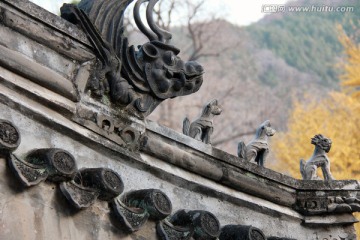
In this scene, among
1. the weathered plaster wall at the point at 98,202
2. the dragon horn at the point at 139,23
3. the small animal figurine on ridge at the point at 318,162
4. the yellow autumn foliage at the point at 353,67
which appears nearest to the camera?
the weathered plaster wall at the point at 98,202

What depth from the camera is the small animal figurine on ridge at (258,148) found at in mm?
9273

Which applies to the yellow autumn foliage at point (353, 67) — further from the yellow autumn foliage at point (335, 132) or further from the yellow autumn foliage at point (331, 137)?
the yellow autumn foliage at point (331, 137)

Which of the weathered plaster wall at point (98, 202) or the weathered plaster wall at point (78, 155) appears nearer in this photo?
the weathered plaster wall at point (98, 202)

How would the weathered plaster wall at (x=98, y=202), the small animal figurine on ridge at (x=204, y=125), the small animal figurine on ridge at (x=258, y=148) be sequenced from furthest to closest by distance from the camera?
1. the small animal figurine on ridge at (x=258, y=148)
2. the small animal figurine on ridge at (x=204, y=125)
3. the weathered plaster wall at (x=98, y=202)

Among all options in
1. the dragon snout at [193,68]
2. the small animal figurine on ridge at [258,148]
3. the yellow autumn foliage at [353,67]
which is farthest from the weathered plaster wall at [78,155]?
the yellow autumn foliage at [353,67]

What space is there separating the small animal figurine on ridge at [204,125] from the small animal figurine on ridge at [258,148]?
452mm

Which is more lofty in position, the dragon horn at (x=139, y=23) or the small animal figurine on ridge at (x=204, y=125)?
the dragon horn at (x=139, y=23)

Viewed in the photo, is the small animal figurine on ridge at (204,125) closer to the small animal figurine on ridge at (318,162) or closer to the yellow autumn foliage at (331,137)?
the small animal figurine on ridge at (318,162)

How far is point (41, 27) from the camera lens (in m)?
7.48

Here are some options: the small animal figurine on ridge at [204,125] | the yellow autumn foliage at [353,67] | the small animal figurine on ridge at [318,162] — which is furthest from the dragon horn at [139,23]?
the yellow autumn foliage at [353,67]

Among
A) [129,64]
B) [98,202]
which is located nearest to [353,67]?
[129,64]

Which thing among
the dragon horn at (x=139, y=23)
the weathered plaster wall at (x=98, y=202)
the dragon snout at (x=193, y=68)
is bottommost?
the weathered plaster wall at (x=98, y=202)

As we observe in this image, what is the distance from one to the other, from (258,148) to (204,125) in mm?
674

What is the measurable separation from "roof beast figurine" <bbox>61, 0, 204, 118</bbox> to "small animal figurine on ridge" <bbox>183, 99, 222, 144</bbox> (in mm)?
519
